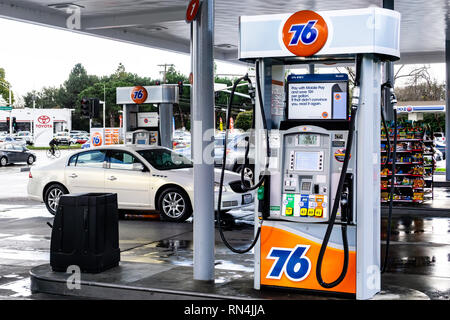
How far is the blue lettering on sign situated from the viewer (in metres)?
6.55

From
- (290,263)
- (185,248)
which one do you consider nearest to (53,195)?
(185,248)

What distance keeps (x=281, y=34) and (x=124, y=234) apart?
6.51 m

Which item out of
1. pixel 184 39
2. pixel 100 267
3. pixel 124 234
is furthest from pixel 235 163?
pixel 100 267

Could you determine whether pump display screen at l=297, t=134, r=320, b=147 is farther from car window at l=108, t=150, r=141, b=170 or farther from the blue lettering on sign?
car window at l=108, t=150, r=141, b=170

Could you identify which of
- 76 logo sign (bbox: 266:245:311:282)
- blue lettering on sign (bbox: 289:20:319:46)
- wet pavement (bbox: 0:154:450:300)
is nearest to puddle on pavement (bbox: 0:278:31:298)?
wet pavement (bbox: 0:154:450:300)

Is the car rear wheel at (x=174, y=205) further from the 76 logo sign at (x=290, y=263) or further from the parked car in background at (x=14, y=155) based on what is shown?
the parked car in background at (x=14, y=155)

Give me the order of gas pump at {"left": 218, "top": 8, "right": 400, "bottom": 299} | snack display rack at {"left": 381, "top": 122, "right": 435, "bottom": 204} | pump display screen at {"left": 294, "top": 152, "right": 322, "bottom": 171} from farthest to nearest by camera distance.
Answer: snack display rack at {"left": 381, "top": 122, "right": 435, "bottom": 204} < pump display screen at {"left": 294, "top": 152, "right": 322, "bottom": 171} < gas pump at {"left": 218, "top": 8, "right": 400, "bottom": 299}

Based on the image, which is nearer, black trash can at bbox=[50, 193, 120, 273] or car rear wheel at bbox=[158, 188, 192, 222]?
black trash can at bbox=[50, 193, 120, 273]

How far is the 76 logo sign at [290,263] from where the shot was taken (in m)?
6.91

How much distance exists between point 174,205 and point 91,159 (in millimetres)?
2279

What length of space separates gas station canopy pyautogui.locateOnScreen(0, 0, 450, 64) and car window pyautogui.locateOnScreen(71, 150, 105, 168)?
5.15m

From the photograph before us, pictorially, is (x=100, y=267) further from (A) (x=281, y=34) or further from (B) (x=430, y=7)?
(B) (x=430, y=7)

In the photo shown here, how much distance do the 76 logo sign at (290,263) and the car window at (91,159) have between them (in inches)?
313

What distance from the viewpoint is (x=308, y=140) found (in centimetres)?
691
